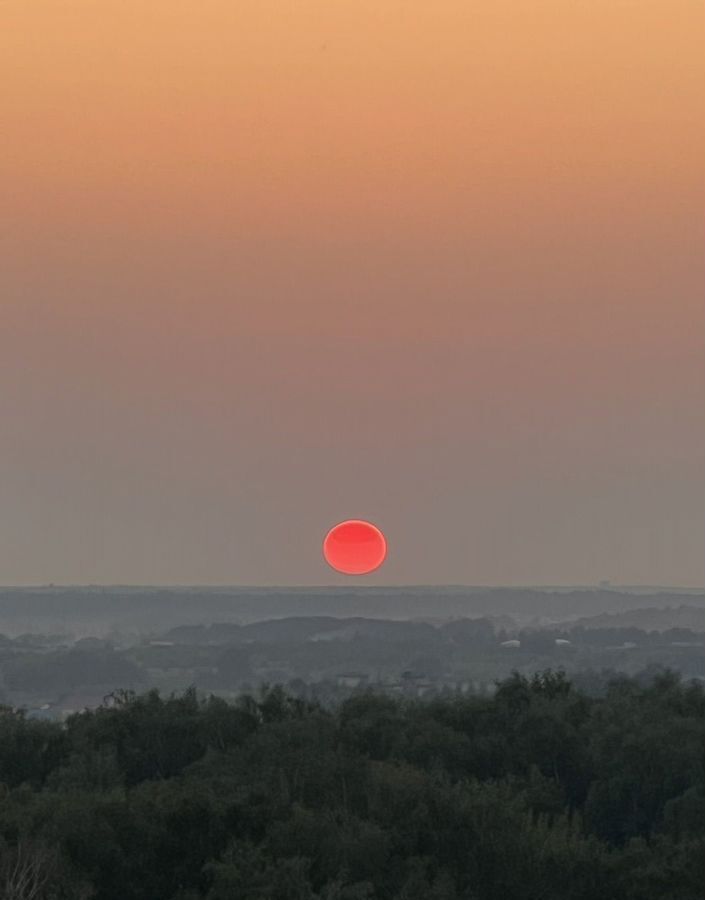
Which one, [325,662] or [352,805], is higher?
[325,662]

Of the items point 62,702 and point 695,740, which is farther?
point 62,702

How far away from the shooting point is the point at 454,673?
492ft

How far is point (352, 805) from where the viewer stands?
2936 centimetres

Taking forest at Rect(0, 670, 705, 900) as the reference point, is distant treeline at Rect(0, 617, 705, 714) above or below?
above

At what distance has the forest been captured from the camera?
24.2 m

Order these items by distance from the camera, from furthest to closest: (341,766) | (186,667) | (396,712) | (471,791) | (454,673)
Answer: (186,667) < (454,673) < (396,712) < (341,766) < (471,791)

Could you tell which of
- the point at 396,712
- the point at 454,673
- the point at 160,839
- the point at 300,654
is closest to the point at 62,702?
the point at 454,673

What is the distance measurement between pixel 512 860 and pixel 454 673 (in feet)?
409

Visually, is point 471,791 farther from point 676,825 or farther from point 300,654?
point 300,654

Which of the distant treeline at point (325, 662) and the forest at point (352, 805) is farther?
the distant treeline at point (325, 662)

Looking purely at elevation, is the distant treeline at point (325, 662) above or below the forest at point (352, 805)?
above

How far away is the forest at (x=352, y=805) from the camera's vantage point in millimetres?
24250

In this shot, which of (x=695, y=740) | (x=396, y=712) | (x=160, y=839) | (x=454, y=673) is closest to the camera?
(x=160, y=839)

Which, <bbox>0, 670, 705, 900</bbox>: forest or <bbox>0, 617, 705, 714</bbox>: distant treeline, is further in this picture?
<bbox>0, 617, 705, 714</bbox>: distant treeline
